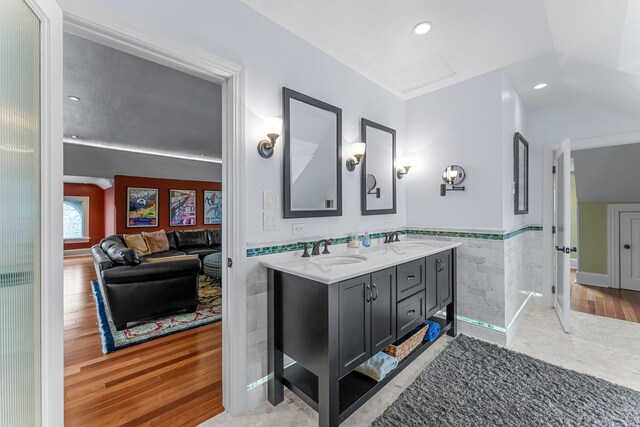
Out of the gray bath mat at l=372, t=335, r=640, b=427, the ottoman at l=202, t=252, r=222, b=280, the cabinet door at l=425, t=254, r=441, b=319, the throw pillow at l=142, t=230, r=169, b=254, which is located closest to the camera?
the gray bath mat at l=372, t=335, r=640, b=427

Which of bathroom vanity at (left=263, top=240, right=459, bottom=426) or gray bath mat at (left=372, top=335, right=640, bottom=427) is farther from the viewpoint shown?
gray bath mat at (left=372, top=335, right=640, bottom=427)

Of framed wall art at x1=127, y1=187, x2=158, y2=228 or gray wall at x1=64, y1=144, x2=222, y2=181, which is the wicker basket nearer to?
gray wall at x1=64, y1=144, x2=222, y2=181

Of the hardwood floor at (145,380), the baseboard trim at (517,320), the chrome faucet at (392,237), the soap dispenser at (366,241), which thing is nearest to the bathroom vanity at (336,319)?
the soap dispenser at (366,241)

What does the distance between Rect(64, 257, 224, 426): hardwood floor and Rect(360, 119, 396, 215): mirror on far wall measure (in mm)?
1946

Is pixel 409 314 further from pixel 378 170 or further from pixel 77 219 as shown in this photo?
pixel 77 219

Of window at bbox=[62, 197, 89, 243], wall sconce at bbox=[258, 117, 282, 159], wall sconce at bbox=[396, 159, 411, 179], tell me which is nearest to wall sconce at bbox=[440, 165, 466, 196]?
wall sconce at bbox=[396, 159, 411, 179]

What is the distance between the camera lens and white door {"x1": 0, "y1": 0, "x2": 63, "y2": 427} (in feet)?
2.85

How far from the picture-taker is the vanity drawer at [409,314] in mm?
1988

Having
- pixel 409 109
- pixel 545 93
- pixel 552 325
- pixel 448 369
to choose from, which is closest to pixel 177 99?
pixel 409 109

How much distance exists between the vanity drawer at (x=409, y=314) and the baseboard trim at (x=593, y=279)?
13.2 feet

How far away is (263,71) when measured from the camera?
1.90 metres

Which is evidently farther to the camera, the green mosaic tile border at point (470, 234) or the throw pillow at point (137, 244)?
the throw pillow at point (137, 244)

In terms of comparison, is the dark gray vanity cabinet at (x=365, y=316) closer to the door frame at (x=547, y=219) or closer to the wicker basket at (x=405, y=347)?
the wicker basket at (x=405, y=347)

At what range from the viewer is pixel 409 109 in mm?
3338
